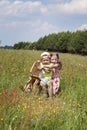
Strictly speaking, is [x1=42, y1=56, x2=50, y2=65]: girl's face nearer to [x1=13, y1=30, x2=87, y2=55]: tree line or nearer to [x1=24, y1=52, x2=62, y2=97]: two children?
[x1=24, y1=52, x2=62, y2=97]: two children

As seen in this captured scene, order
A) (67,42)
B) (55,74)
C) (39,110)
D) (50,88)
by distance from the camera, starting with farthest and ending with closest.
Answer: (67,42) → (55,74) → (50,88) → (39,110)

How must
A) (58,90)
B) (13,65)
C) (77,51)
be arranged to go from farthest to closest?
(77,51) < (13,65) < (58,90)

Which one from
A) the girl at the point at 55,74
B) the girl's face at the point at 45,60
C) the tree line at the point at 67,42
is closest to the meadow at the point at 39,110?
the girl at the point at 55,74

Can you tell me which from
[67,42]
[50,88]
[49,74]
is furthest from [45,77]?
[67,42]

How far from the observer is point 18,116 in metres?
5.26

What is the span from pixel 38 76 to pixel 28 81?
0.26 meters

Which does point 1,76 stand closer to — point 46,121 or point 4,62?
point 4,62

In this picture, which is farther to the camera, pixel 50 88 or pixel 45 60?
pixel 45 60

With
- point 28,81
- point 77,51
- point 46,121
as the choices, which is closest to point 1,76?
point 28,81

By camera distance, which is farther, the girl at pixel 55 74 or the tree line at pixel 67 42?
the tree line at pixel 67 42

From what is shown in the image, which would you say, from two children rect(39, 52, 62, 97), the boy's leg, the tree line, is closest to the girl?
two children rect(39, 52, 62, 97)

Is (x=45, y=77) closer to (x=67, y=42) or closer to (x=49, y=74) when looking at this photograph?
(x=49, y=74)

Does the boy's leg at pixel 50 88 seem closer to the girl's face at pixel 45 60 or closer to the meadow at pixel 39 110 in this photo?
the meadow at pixel 39 110

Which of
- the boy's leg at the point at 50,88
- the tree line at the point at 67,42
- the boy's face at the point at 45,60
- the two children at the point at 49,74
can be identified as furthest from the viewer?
the tree line at the point at 67,42
